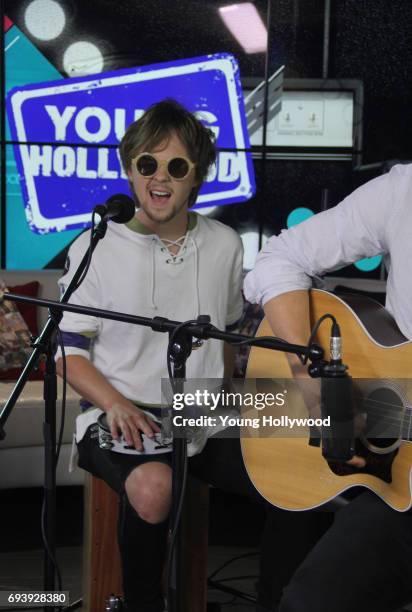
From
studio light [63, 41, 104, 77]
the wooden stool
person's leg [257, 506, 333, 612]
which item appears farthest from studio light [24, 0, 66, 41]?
person's leg [257, 506, 333, 612]

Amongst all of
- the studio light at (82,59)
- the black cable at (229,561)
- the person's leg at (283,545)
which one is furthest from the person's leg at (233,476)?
the studio light at (82,59)

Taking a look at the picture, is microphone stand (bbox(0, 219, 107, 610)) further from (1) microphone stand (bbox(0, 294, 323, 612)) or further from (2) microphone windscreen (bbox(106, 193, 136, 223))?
(1) microphone stand (bbox(0, 294, 323, 612))

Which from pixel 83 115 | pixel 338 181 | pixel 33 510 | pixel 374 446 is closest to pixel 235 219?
pixel 338 181

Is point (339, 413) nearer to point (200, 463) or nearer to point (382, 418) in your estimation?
point (382, 418)

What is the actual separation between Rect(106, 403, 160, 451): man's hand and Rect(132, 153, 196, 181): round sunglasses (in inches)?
21.9

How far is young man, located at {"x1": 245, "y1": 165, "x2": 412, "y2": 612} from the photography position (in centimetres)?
144

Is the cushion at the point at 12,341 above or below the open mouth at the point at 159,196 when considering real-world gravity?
below

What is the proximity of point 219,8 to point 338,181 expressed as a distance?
149 cm

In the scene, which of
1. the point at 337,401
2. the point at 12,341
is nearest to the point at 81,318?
the point at 337,401

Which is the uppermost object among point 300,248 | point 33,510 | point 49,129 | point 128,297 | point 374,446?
point 49,129

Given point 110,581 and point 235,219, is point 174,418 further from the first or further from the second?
point 235,219

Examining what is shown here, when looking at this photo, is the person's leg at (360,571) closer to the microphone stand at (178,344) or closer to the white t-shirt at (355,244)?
the microphone stand at (178,344)

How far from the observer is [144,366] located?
2.02m

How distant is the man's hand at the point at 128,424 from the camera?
187cm
